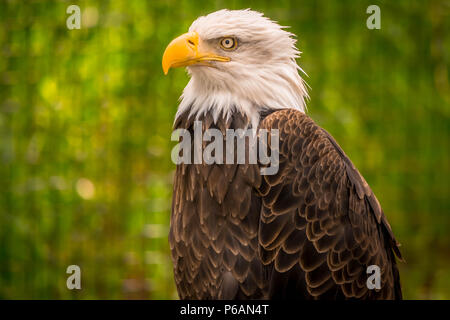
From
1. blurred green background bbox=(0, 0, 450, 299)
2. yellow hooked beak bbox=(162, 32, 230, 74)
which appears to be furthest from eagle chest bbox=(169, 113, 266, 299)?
blurred green background bbox=(0, 0, 450, 299)

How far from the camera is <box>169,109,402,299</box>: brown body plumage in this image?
6.50 ft

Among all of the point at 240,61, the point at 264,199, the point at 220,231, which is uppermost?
the point at 240,61

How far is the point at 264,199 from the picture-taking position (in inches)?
78.4

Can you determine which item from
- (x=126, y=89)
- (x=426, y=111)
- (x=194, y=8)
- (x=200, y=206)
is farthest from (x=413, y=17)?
→ (x=200, y=206)

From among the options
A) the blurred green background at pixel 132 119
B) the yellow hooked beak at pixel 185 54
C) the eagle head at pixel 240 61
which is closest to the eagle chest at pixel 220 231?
the eagle head at pixel 240 61

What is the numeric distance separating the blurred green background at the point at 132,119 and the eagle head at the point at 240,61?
1284mm

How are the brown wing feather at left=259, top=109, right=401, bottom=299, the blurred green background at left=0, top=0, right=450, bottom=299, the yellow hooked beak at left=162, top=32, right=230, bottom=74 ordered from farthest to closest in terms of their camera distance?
the blurred green background at left=0, top=0, right=450, bottom=299 < the yellow hooked beak at left=162, top=32, right=230, bottom=74 < the brown wing feather at left=259, top=109, right=401, bottom=299

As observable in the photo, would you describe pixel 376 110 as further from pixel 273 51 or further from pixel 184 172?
pixel 184 172

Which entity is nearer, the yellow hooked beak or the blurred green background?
the yellow hooked beak

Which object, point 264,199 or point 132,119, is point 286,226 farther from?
point 132,119

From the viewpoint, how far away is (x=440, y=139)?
12.1 ft

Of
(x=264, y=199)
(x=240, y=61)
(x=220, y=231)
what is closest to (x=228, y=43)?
(x=240, y=61)

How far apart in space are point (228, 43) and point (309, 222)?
785mm

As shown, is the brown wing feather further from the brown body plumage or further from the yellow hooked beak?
the yellow hooked beak
